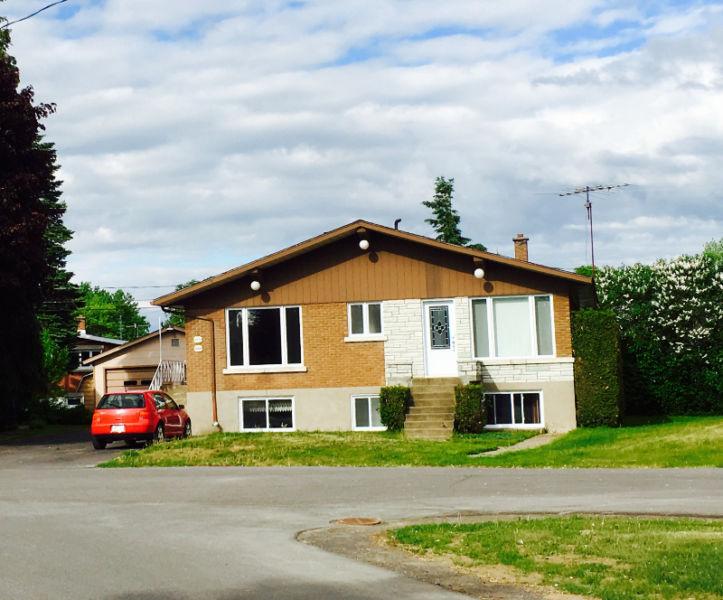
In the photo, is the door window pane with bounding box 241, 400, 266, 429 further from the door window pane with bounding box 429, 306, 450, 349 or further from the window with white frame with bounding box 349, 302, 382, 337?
the door window pane with bounding box 429, 306, 450, 349

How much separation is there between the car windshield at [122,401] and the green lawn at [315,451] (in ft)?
5.74

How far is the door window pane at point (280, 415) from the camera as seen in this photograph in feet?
103

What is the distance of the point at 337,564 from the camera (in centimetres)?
1049

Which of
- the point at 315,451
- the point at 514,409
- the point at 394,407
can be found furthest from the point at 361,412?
the point at 315,451

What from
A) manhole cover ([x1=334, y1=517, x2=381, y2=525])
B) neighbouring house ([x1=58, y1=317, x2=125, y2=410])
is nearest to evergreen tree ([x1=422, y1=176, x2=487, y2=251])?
neighbouring house ([x1=58, y1=317, x2=125, y2=410])

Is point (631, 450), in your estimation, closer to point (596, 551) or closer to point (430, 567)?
point (596, 551)

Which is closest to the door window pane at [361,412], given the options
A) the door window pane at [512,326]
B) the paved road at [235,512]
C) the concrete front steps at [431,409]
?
the concrete front steps at [431,409]

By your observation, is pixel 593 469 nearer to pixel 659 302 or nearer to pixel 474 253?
pixel 474 253

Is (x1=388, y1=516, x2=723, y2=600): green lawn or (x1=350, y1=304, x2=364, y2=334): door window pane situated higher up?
(x1=350, y1=304, x2=364, y2=334): door window pane

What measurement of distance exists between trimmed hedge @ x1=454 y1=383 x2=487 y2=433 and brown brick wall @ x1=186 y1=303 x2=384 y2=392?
279cm

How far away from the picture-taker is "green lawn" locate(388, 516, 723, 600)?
8.95 m

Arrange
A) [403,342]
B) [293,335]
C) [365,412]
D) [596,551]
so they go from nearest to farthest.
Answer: [596,551], [403,342], [365,412], [293,335]

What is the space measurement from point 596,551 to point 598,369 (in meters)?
19.3

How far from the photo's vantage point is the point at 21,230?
1251 inches
